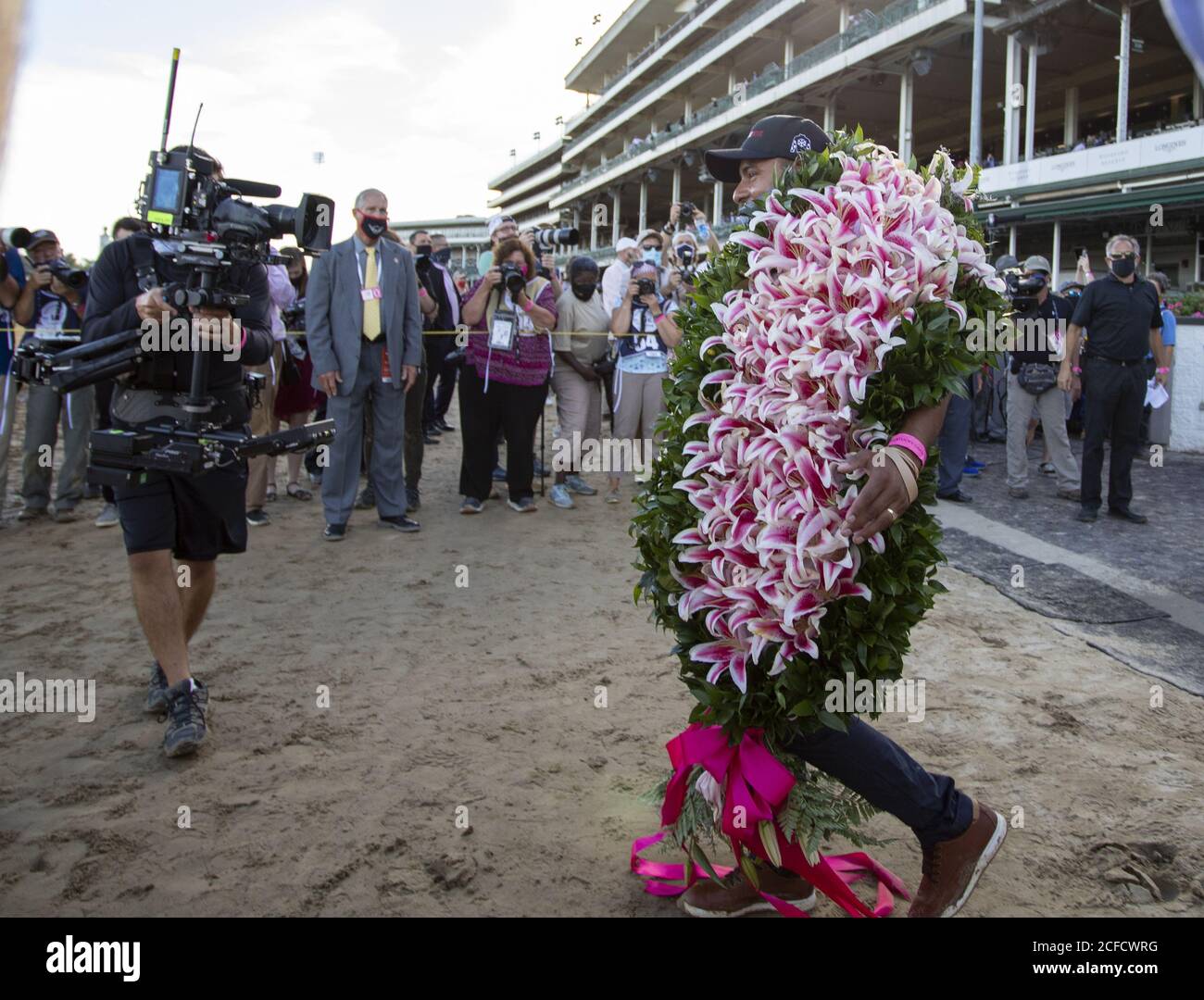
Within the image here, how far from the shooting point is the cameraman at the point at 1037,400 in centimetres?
918

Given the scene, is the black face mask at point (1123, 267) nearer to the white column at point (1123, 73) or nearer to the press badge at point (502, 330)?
the press badge at point (502, 330)

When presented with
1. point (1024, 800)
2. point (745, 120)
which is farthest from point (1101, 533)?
point (745, 120)

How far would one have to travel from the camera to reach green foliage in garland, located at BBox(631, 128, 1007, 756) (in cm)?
231

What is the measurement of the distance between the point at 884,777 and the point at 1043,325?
779cm

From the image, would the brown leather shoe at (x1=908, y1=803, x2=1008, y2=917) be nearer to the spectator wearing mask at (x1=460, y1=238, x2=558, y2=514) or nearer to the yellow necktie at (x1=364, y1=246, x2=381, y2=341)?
the yellow necktie at (x1=364, y1=246, x2=381, y2=341)

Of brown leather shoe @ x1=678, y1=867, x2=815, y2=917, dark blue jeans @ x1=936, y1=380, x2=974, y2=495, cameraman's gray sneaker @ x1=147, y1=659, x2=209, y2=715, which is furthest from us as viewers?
dark blue jeans @ x1=936, y1=380, x2=974, y2=495

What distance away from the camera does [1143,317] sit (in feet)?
27.3

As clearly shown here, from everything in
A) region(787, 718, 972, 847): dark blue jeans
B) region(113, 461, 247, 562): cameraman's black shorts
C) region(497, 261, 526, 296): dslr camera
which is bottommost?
region(787, 718, 972, 847): dark blue jeans

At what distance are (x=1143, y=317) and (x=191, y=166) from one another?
25.6 ft

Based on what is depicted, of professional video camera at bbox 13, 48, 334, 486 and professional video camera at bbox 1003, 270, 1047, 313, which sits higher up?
professional video camera at bbox 1003, 270, 1047, 313

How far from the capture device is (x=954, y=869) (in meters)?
2.59

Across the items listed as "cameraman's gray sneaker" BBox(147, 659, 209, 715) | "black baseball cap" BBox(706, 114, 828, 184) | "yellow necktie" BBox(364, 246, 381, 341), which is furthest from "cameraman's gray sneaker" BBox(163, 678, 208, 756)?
"yellow necktie" BBox(364, 246, 381, 341)

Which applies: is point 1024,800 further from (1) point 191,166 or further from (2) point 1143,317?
(2) point 1143,317

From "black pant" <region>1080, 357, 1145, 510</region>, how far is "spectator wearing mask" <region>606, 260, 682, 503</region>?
374cm
